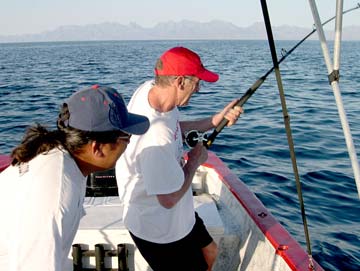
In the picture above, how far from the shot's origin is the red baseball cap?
272cm

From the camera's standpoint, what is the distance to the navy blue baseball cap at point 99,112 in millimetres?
1942

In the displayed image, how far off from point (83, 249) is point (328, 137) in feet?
28.0

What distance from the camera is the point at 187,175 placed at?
113 inches

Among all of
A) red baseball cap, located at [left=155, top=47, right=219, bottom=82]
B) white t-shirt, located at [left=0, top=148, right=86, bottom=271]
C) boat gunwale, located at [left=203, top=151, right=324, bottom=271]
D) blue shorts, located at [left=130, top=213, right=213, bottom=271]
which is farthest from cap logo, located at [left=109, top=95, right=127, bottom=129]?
boat gunwale, located at [left=203, top=151, right=324, bottom=271]

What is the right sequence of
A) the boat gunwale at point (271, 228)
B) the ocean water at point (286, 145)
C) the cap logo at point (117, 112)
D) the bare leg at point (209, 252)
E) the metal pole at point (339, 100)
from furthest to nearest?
the ocean water at point (286, 145)
the boat gunwale at point (271, 228)
the bare leg at point (209, 252)
the metal pole at point (339, 100)
the cap logo at point (117, 112)

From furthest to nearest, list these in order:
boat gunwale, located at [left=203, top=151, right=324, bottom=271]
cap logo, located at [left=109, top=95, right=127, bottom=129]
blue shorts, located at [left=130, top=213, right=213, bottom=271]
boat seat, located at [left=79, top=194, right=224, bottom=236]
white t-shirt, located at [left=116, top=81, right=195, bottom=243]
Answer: boat seat, located at [left=79, top=194, right=224, bottom=236], boat gunwale, located at [left=203, top=151, right=324, bottom=271], blue shorts, located at [left=130, top=213, right=213, bottom=271], white t-shirt, located at [left=116, top=81, right=195, bottom=243], cap logo, located at [left=109, top=95, right=127, bottom=129]

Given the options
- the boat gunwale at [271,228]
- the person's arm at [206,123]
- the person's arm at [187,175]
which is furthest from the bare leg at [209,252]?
the person's arm at [206,123]

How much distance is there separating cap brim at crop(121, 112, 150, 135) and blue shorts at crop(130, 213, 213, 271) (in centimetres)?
98

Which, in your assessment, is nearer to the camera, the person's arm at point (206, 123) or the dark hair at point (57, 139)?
the dark hair at point (57, 139)

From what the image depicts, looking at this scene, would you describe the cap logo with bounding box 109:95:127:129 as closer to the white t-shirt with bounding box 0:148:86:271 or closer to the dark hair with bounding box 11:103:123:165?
the dark hair with bounding box 11:103:123:165

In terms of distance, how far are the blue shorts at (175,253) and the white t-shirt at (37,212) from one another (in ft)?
3.82

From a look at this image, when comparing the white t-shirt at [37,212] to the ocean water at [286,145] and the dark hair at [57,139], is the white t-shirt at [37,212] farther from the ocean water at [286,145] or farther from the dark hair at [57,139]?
the ocean water at [286,145]

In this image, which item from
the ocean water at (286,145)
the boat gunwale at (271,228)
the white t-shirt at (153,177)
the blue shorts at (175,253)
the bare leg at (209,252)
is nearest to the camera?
the white t-shirt at (153,177)

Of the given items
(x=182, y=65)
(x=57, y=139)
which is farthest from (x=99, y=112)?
(x=182, y=65)
